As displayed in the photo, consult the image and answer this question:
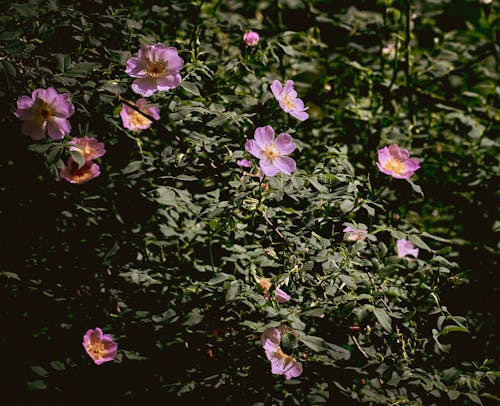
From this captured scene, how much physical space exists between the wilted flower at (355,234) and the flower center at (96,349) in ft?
2.40

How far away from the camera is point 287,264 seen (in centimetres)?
136

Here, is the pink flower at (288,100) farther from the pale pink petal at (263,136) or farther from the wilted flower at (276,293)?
the wilted flower at (276,293)

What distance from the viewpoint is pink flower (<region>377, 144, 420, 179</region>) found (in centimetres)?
157

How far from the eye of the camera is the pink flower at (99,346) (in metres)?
1.48

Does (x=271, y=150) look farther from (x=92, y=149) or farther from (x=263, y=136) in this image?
(x=92, y=149)

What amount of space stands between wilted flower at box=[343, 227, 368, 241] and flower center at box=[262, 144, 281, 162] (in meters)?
0.26

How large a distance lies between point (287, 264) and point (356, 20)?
4.16 ft

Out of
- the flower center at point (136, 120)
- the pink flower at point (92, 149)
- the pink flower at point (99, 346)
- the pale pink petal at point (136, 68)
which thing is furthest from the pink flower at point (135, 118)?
the pink flower at point (99, 346)

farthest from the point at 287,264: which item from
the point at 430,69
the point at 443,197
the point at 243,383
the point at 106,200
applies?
the point at 430,69

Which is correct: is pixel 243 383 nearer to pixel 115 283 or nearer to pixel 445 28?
pixel 115 283

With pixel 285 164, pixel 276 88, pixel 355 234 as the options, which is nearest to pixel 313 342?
pixel 355 234

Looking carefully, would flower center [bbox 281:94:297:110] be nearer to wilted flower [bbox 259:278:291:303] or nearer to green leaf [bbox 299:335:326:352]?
wilted flower [bbox 259:278:291:303]

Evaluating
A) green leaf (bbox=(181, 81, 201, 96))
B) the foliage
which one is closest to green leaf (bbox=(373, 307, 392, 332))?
the foliage

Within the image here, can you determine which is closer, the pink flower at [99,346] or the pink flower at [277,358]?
the pink flower at [277,358]
